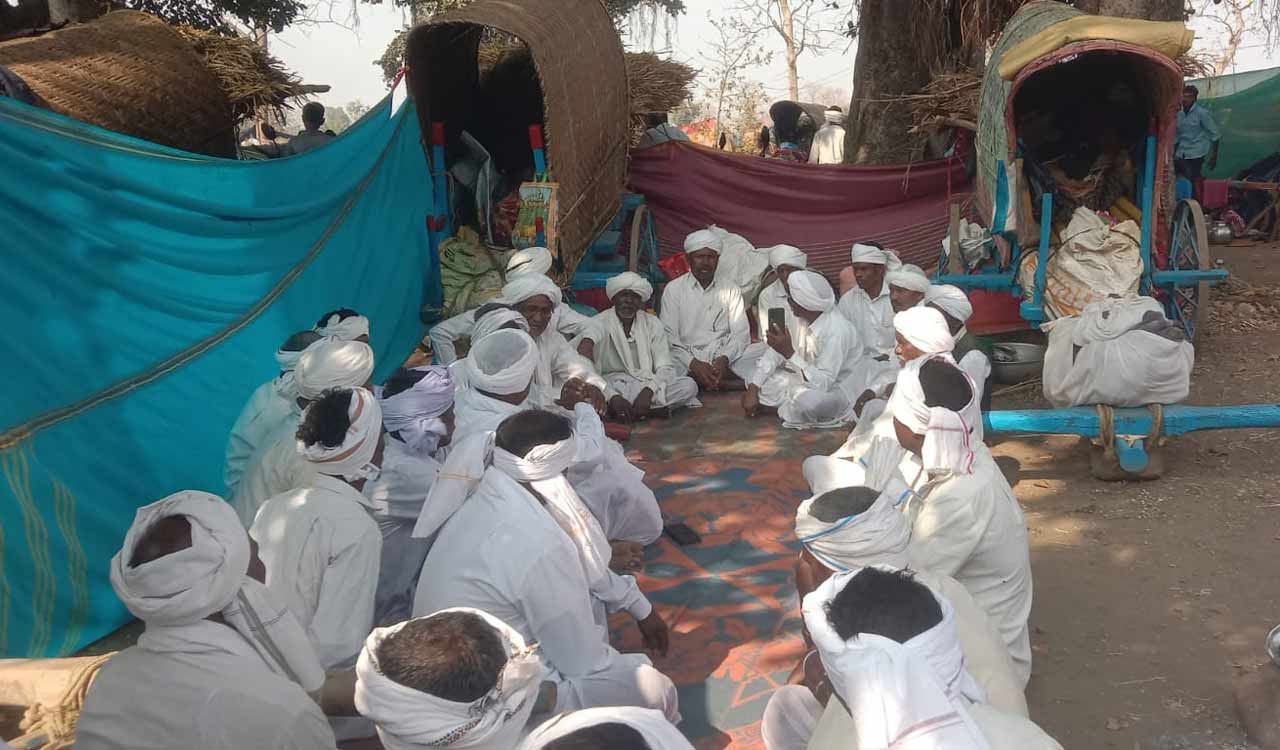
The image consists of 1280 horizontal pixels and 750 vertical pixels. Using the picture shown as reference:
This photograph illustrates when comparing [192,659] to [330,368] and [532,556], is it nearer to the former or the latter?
[532,556]

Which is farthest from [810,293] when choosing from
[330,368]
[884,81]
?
[884,81]

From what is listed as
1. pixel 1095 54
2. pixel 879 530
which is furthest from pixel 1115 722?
pixel 1095 54

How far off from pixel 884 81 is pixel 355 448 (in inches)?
344

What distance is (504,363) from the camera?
3.80 metres

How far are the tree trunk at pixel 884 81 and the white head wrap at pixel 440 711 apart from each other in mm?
9073

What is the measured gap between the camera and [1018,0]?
27.1 feet

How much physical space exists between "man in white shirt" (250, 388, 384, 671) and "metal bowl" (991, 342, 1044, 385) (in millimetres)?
4889

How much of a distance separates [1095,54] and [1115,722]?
5517 mm

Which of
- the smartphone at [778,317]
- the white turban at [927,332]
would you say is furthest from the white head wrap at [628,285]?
the white turban at [927,332]

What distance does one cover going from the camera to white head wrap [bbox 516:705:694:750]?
1.53m

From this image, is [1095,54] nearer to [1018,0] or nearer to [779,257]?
[1018,0]

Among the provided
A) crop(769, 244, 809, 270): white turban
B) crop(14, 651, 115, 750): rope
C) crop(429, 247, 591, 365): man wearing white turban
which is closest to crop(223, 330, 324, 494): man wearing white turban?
crop(14, 651, 115, 750): rope

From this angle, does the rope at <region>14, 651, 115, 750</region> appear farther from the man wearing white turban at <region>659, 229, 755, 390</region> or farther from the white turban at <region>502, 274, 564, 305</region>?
the man wearing white turban at <region>659, 229, 755, 390</region>

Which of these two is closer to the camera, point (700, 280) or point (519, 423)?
point (519, 423)
